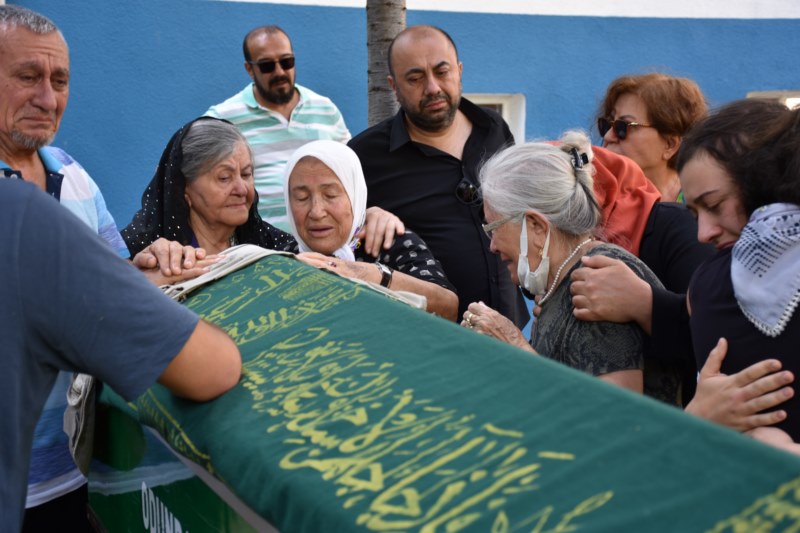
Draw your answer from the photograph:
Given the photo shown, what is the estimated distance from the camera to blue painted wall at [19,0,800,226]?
609 cm

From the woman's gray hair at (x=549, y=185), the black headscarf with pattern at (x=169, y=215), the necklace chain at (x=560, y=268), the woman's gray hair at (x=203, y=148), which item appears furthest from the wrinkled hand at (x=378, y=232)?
the necklace chain at (x=560, y=268)

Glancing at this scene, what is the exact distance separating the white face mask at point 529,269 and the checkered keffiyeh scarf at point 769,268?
792 mm

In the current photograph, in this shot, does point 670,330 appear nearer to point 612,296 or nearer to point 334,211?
point 612,296

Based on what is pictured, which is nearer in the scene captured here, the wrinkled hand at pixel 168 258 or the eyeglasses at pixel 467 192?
the wrinkled hand at pixel 168 258

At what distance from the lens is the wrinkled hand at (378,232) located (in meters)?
3.41

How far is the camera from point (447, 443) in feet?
4.34

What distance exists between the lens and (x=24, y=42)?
2711 millimetres

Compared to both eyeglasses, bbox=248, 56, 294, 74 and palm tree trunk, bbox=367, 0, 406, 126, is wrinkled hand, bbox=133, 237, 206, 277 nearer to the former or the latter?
palm tree trunk, bbox=367, 0, 406, 126

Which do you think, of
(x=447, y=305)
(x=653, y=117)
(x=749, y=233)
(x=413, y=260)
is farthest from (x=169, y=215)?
(x=749, y=233)

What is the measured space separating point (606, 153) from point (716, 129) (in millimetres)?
1081

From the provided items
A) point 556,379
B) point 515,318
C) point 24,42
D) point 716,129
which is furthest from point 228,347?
point 515,318

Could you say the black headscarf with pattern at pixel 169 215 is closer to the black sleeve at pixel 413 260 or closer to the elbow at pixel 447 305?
the black sleeve at pixel 413 260

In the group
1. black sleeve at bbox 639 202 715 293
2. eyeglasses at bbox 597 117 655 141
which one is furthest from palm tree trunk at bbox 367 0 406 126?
black sleeve at bbox 639 202 715 293

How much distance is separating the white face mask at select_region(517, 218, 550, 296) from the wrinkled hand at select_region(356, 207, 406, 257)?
2.61 feet
